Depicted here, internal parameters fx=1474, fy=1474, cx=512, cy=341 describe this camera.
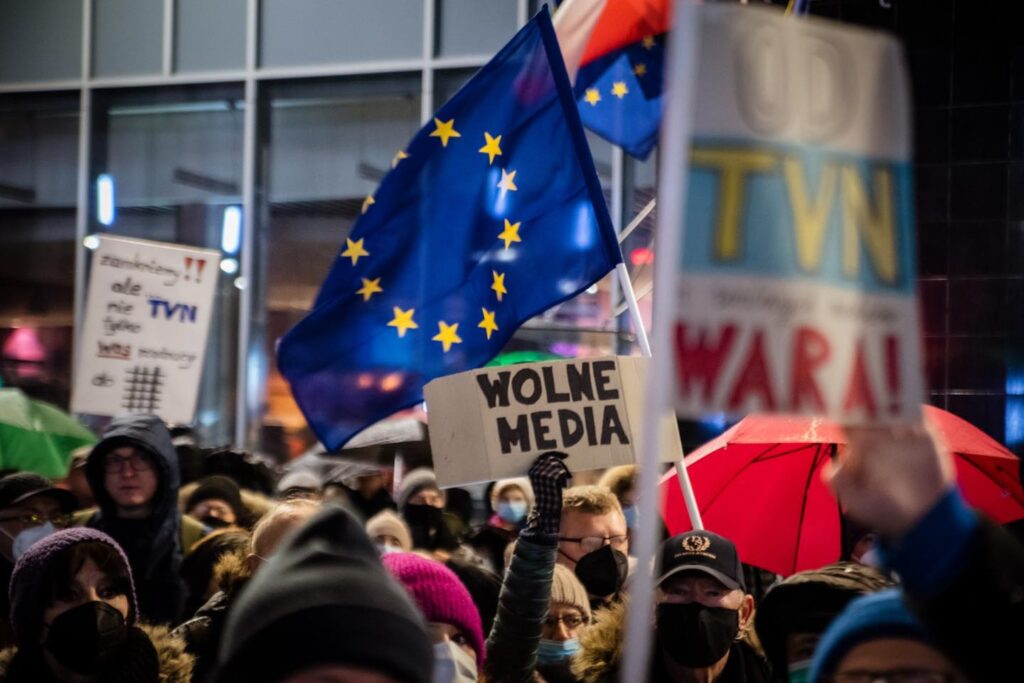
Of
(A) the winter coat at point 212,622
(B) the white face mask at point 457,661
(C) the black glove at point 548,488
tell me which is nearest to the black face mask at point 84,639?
(A) the winter coat at point 212,622

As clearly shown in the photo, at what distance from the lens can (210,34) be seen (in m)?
14.4

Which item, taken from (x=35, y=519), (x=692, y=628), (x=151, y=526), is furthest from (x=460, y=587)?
(x=35, y=519)

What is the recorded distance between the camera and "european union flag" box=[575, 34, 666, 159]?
6.58 metres

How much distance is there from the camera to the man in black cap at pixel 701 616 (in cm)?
364

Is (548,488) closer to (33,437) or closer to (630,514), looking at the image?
(630,514)

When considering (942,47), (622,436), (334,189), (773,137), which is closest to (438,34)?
(334,189)

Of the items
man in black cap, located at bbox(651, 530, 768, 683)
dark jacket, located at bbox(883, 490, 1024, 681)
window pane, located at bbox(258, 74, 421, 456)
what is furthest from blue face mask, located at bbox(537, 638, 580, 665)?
window pane, located at bbox(258, 74, 421, 456)

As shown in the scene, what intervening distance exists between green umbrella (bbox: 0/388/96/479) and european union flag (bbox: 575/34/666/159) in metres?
4.39

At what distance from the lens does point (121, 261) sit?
357 inches

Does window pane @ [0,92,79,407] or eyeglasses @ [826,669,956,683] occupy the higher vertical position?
window pane @ [0,92,79,407]

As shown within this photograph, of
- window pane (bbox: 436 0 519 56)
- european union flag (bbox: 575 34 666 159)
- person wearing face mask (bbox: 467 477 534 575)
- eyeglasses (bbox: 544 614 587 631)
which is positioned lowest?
person wearing face mask (bbox: 467 477 534 575)

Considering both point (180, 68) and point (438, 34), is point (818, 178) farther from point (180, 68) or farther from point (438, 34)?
point (180, 68)

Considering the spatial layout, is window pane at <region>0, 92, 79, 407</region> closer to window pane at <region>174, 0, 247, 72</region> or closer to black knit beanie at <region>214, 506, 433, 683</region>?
window pane at <region>174, 0, 247, 72</region>

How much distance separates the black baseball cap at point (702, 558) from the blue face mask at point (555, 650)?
69cm
